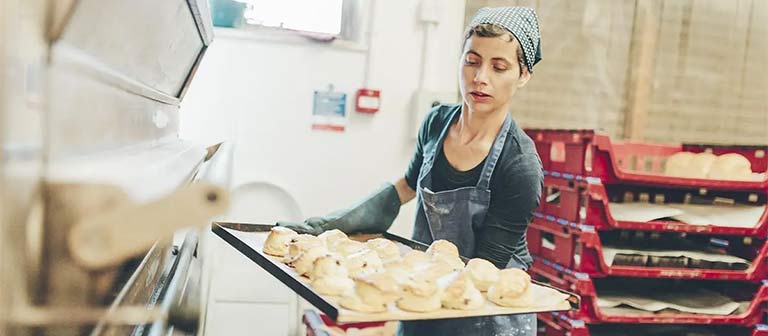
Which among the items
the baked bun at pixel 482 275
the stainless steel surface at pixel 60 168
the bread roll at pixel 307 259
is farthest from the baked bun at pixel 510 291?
the stainless steel surface at pixel 60 168

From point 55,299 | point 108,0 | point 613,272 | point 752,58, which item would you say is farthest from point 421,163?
point 752,58

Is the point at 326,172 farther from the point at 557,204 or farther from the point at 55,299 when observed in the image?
the point at 55,299

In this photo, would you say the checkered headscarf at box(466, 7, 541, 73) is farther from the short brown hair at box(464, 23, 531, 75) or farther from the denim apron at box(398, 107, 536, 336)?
the denim apron at box(398, 107, 536, 336)

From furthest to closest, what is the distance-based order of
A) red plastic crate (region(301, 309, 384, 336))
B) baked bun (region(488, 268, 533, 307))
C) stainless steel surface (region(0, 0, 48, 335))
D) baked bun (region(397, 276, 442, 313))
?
red plastic crate (region(301, 309, 384, 336)) → baked bun (region(488, 268, 533, 307)) → baked bun (region(397, 276, 442, 313)) → stainless steel surface (region(0, 0, 48, 335))

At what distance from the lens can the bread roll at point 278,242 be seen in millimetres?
1565

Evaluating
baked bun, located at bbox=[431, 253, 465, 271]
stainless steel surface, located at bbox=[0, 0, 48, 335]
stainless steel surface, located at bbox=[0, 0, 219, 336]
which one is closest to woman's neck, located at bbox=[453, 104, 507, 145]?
baked bun, located at bbox=[431, 253, 465, 271]

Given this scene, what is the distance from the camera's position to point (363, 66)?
276cm

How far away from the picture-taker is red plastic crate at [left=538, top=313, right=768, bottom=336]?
247 cm

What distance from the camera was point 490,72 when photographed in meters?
1.74

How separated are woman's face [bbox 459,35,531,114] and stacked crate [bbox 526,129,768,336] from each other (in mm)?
754

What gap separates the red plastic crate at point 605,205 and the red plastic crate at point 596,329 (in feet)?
1.21

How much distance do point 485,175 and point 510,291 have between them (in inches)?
16.9

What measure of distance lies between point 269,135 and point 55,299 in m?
2.16

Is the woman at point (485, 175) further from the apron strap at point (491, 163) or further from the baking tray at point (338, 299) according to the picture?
the baking tray at point (338, 299)
